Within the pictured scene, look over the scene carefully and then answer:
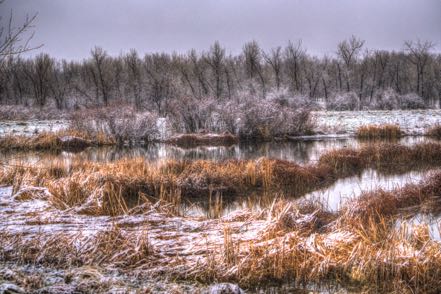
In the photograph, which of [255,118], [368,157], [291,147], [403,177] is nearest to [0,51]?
[403,177]

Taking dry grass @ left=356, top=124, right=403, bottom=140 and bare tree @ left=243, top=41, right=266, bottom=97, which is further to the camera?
bare tree @ left=243, top=41, right=266, bottom=97

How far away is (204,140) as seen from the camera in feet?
80.6

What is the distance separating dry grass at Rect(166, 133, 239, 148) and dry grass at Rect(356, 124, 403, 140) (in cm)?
733

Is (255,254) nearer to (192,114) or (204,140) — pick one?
(204,140)

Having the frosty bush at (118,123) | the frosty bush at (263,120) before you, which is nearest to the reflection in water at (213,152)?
the frosty bush at (263,120)

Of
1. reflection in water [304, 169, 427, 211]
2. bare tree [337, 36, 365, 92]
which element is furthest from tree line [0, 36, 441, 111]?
Answer: reflection in water [304, 169, 427, 211]

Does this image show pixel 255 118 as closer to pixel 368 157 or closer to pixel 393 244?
pixel 368 157

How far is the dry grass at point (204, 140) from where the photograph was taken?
2440 centimetres

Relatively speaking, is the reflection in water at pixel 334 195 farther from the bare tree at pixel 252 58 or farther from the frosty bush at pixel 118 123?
the bare tree at pixel 252 58

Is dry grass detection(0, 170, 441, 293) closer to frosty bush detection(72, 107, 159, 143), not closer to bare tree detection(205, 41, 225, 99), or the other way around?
frosty bush detection(72, 107, 159, 143)

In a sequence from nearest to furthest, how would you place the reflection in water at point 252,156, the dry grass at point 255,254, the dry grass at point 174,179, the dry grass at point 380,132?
the dry grass at point 255,254, the dry grass at point 174,179, the reflection in water at point 252,156, the dry grass at point 380,132

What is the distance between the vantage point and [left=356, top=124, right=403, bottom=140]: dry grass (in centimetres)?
2402

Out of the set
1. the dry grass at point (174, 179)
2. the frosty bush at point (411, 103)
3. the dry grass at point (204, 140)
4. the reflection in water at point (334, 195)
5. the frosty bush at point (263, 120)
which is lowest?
the reflection in water at point (334, 195)

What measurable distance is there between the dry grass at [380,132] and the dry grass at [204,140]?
7334 mm
